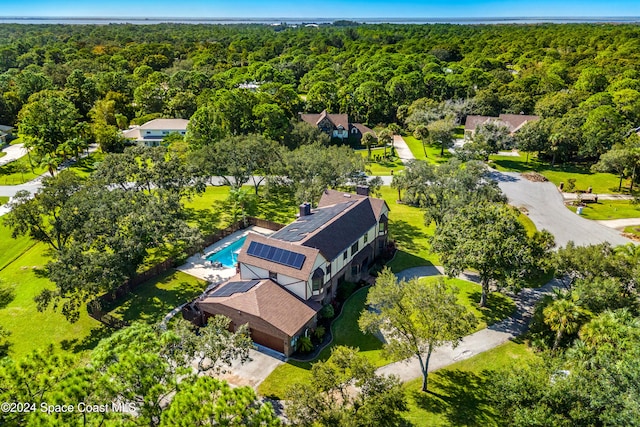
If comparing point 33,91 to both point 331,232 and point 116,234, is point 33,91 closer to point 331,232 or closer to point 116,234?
point 116,234

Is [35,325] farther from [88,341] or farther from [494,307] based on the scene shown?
[494,307]

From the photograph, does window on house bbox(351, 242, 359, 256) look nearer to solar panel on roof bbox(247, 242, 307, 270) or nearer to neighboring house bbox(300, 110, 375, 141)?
solar panel on roof bbox(247, 242, 307, 270)

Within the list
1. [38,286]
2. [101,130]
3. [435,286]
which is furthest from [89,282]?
[101,130]

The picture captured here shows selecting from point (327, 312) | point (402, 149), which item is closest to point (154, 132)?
point (402, 149)

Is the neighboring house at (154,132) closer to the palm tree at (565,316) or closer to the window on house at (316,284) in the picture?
the window on house at (316,284)

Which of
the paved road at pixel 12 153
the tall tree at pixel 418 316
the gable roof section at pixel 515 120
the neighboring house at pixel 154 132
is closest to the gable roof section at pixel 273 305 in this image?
the tall tree at pixel 418 316

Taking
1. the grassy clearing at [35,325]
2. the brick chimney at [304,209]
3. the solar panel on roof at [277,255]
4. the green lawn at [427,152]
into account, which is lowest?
the grassy clearing at [35,325]

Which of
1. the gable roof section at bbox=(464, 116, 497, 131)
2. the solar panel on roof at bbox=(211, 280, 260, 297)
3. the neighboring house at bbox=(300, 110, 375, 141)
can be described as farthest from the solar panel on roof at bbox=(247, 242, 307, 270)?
the gable roof section at bbox=(464, 116, 497, 131)
